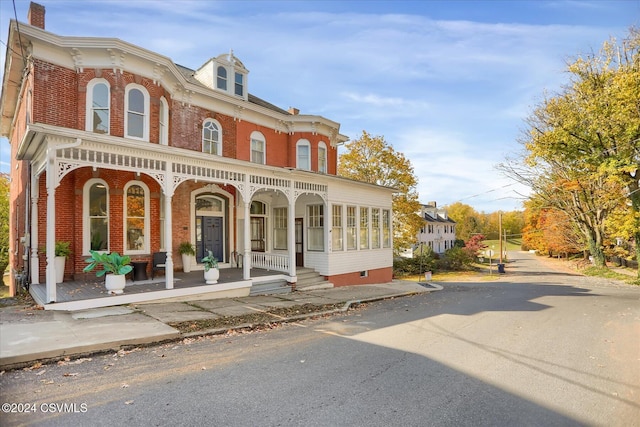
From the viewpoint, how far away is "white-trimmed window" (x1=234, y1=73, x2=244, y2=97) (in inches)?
667

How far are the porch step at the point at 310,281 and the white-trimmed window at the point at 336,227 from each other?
4.52 ft

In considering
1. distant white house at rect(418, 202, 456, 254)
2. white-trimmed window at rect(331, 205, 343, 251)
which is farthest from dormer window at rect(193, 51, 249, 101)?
distant white house at rect(418, 202, 456, 254)

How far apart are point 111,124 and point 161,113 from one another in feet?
6.93

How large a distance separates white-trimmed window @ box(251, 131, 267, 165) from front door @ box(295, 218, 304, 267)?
351 centimetres

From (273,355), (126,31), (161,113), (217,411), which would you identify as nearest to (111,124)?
(161,113)

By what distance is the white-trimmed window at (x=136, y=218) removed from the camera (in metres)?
12.0

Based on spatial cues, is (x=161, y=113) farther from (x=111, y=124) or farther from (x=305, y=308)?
(x=305, y=308)

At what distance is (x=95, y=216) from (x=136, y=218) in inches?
48.0

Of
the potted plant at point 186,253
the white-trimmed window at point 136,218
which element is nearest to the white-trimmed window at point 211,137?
the white-trimmed window at point 136,218

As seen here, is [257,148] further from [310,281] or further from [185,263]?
[310,281]

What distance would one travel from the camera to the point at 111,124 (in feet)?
37.0

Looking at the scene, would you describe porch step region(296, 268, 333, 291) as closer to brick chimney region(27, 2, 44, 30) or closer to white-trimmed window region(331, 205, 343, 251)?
white-trimmed window region(331, 205, 343, 251)

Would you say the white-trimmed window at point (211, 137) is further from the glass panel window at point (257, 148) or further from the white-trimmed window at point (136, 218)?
the white-trimmed window at point (136, 218)

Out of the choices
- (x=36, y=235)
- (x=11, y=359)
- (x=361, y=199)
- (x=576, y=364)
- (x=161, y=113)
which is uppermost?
(x=161, y=113)
